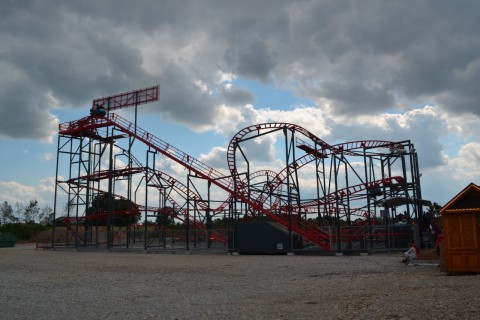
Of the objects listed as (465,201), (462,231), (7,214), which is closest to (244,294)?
(462,231)

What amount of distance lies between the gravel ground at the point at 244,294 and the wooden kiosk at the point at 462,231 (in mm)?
566

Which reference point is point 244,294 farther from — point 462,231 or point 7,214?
point 7,214

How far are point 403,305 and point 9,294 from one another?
8.93 metres

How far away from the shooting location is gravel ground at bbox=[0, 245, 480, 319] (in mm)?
8094

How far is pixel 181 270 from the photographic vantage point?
55.7 ft

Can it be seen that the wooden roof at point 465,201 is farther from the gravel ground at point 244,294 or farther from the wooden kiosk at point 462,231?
the gravel ground at point 244,294

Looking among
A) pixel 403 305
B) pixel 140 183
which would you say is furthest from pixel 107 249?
pixel 403 305

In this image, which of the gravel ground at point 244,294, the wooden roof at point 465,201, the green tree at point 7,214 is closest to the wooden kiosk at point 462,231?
the wooden roof at point 465,201

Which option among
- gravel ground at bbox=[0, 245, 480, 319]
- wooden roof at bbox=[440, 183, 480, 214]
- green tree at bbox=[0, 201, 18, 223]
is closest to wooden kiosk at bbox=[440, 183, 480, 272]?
wooden roof at bbox=[440, 183, 480, 214]

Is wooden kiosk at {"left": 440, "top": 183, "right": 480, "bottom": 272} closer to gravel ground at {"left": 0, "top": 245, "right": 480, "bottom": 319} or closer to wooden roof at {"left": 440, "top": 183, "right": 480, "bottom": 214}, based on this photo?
wooden roof at {"left": 440, "top": 183, "right": 480, "bottom": 214}

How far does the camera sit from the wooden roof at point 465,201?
13836mm

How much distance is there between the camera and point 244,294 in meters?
10.7

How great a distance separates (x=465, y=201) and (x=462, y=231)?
906 mm

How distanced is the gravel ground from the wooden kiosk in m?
0.57
